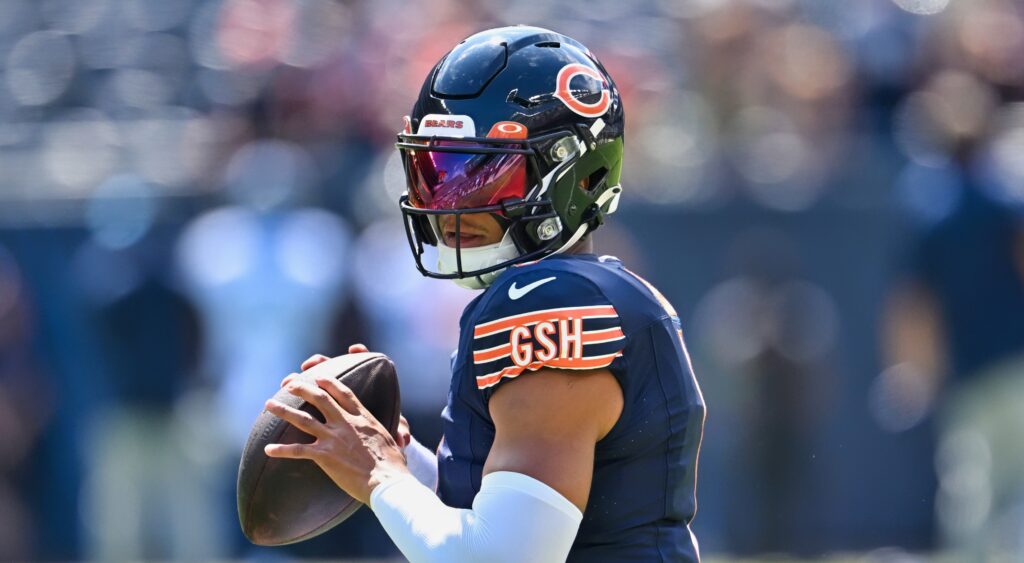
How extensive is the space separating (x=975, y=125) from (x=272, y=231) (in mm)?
3472

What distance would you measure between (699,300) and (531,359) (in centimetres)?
513

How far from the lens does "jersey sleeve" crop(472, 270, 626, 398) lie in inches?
103

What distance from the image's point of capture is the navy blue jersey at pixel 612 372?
263 centimetres

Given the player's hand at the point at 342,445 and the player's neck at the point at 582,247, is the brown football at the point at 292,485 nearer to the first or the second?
the player's hand at the point at 342,445

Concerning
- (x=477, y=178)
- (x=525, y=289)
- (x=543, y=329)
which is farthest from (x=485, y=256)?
(x=543, y=329)

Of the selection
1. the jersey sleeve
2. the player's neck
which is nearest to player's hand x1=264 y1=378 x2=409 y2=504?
the jersey sleeve

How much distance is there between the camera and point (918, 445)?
7441 millimetres

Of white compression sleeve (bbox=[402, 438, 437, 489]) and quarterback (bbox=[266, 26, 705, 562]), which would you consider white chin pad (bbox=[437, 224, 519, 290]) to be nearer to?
quarterback (bbox=[266, 26, 705, 562])

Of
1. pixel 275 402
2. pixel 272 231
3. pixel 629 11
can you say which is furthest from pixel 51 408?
pixel 275 402

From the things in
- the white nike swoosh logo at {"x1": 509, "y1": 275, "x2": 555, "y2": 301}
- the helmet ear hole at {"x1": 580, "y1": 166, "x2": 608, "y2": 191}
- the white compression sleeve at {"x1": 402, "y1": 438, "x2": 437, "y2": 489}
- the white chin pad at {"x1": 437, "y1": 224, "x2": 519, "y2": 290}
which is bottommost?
the white compression sleeve at {"x1": 402, "y1": 438, "x2": 437, "y2": 489}

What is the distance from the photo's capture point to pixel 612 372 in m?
2.67

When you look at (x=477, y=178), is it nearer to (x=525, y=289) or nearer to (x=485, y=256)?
(x=485, y=256)

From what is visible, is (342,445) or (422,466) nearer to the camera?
(342,445)

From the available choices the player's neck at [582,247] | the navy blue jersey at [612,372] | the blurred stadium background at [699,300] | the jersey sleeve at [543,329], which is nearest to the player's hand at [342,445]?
the navy blue jersey at [612,372]
